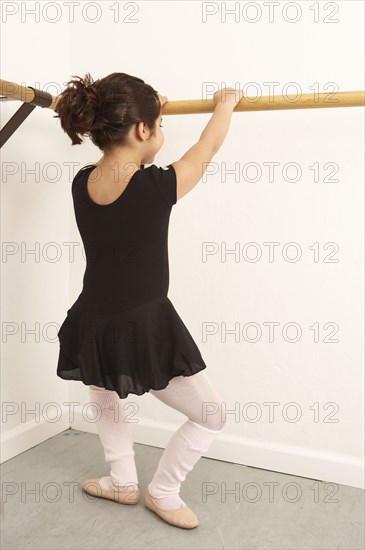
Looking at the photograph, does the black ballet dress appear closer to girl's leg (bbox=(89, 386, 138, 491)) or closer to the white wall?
girl's leg (bbox=(89, 386, 138, 491))

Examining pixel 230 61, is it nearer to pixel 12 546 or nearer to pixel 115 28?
pixel 115 28

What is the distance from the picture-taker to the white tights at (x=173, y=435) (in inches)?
59.9

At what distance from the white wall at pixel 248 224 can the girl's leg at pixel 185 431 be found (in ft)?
1.38

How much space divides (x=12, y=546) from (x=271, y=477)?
829 mm

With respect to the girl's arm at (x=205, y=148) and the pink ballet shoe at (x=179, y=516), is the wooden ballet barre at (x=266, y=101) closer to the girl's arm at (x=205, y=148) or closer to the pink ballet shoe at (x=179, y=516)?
the girl's arm at (x=205, y=148)

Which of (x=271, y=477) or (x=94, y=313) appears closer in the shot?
(x=94, y=313)

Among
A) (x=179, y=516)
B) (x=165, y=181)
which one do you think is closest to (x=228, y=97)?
(x=165, y=181)

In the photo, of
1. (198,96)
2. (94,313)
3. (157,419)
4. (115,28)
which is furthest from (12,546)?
(115,28)

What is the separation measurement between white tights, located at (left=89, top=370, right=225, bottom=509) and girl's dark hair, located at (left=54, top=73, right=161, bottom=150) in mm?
644

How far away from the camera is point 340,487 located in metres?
1.83

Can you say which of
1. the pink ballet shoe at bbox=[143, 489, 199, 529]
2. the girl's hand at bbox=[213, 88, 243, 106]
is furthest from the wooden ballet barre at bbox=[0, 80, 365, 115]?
the pink ballet shoe at bbox=[143, 489, 199, 529]

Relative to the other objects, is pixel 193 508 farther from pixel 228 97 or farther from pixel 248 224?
pixel 228 97

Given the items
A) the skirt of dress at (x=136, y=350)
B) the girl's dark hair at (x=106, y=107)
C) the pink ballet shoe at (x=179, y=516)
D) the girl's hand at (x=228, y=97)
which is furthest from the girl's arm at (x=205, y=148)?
the pink ballet shoe at (x=179, y=516)

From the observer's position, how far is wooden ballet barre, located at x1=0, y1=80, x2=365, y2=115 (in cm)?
151
